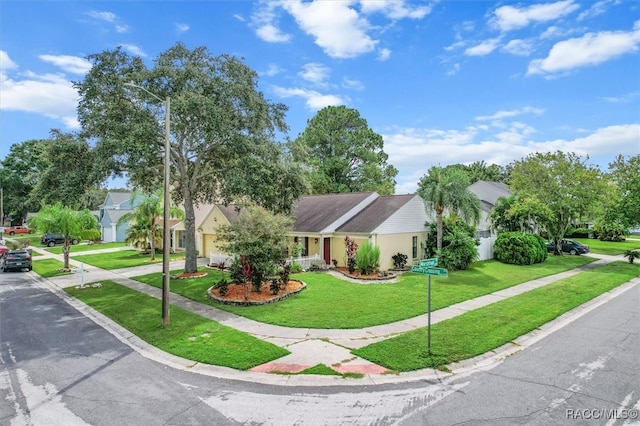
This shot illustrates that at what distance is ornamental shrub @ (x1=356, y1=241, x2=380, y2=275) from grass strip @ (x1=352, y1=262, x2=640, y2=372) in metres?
6.99

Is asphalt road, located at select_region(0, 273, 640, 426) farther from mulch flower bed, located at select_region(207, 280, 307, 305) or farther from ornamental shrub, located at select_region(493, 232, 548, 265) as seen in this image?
ornamental shrub, located at select_region(493, 232, 548, 265)

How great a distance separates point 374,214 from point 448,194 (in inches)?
200

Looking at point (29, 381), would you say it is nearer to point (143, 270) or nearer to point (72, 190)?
point (72, 190)

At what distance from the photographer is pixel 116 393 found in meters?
7.40

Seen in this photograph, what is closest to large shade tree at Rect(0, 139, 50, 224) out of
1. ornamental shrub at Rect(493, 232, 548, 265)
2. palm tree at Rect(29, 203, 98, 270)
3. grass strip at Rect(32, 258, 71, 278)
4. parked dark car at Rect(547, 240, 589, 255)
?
grass strip at Rect(32, 258, 71, 278)

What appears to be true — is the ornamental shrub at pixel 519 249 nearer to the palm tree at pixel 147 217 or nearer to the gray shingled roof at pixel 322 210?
the gray shingled roof at pixel 322 210

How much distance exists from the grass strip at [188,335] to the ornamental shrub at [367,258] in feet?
31.6

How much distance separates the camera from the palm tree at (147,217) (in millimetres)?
28438

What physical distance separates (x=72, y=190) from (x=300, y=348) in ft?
48.3

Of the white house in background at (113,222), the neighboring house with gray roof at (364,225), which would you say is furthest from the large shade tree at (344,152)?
the white house in background at (113,222)

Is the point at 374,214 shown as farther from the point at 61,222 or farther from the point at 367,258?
the point at 61,222

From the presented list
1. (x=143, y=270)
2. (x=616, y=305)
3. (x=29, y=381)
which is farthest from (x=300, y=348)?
(x=143, y=270)

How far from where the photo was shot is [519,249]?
2481 cm

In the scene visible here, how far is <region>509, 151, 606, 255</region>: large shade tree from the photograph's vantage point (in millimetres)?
28188
